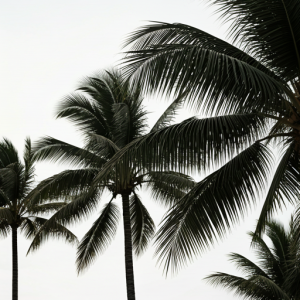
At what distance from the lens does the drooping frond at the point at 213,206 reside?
23.6ft

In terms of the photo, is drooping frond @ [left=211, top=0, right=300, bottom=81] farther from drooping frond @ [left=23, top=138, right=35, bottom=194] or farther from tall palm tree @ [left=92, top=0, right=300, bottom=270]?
drooping frond @ [left=23, top=138, right=35, bottom=194]

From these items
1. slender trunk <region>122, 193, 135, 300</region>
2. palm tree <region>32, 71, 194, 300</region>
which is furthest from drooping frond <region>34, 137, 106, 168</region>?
slender trunk <region>122, 193, 135, 300</region>

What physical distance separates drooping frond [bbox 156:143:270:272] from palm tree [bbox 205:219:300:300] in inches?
365

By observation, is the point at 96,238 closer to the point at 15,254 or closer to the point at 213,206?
the point at 15,254

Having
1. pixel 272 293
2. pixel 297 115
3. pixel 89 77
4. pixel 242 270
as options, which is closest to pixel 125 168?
pixel 297 115

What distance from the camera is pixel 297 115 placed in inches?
259

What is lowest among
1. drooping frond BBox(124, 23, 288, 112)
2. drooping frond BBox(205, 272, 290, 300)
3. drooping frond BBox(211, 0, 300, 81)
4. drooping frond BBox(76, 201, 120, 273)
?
drooping frond BBox(205, 272, 290, 300)

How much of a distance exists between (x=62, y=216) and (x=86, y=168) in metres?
1.75

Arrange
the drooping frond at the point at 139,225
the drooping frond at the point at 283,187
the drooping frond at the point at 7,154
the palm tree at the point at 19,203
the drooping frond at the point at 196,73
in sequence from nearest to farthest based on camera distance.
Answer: the drooping frond at the point at 196,73 < the drooping frond at the point at 283,187 < the drooping frond at the point at 139,225 < the palm tree at the point at 19,203 < the drooping frond at the point at 7,154

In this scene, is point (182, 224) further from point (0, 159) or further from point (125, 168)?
point (0, 159)

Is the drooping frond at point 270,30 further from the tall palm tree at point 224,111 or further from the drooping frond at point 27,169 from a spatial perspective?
the drooping frond at point 27,169

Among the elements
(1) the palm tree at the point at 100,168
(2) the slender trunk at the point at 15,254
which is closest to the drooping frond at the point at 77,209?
(1) the palm tree at the point at 100,168

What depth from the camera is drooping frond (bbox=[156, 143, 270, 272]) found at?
7.18m

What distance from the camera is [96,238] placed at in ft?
51.7
